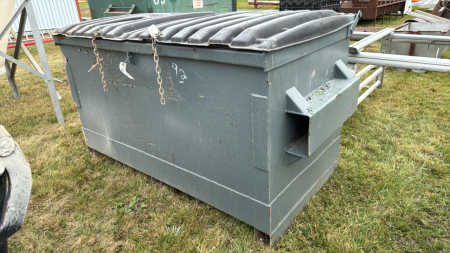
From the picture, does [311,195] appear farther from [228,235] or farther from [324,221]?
[228,235]

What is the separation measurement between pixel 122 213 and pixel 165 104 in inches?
40.9

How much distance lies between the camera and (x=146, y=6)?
5.31 meters

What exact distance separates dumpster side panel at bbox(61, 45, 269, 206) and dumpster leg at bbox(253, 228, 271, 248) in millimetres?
322

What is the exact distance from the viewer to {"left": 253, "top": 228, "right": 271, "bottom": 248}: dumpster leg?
2240 mm

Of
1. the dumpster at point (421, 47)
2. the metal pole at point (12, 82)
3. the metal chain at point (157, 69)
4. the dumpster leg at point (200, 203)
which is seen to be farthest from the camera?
the dumpster at point (421, 47)

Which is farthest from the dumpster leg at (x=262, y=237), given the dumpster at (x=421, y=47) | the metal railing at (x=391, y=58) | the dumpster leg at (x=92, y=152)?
the dumpster at (x=421, y=47)

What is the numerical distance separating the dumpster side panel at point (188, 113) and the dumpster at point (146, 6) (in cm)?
264

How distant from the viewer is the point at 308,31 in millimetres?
1899

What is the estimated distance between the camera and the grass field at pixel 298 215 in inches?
90.0

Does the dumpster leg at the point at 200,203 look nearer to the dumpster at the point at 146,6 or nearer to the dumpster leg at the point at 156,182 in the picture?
the dumpster leg at the point at 156,182

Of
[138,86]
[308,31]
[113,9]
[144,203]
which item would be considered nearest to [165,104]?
[138,86]

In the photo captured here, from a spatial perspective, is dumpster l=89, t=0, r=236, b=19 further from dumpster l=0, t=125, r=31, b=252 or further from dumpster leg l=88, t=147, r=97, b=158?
dumpster l=0, t=125, r=31, b=252

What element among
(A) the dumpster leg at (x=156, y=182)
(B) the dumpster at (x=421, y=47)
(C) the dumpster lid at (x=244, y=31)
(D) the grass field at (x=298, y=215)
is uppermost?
(C) the dumpster lid at (x=244, y=31)

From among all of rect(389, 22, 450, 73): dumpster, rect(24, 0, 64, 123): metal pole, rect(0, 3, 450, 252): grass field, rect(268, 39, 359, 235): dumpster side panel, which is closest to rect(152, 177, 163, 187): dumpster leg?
rect(0, 3, 450, 252): grass field
